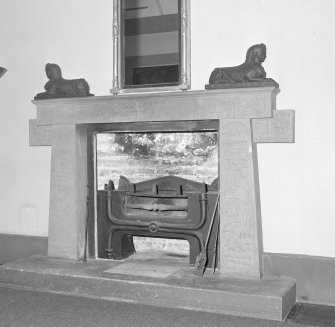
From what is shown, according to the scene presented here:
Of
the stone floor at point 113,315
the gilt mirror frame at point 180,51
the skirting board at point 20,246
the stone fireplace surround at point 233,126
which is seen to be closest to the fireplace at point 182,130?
the stone fireplace surround at point 233,126

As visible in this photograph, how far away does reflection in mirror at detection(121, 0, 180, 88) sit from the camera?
3.39 metres

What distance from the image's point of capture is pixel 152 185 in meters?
3.48

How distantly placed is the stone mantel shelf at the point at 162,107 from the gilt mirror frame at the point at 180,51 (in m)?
0.11

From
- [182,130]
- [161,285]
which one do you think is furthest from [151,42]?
[161,285]

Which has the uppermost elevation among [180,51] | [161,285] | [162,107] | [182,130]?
[180,51]

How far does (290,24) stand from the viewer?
10.2ft

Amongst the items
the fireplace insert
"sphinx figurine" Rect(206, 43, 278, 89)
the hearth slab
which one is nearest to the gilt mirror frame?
"sphinx figurine" Rect(206, 43, 278, 89)

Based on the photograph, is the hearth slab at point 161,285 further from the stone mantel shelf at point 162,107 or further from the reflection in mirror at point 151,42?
the reflection in mirror at point 151,42

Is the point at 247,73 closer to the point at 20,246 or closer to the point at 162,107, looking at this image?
the point at 162,107

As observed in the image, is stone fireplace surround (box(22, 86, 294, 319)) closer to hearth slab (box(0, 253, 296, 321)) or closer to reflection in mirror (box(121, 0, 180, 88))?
hearth slab (box(0, 253, 296, 321))

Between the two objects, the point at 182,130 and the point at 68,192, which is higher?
the point at 182,130

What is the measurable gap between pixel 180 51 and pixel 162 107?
0.40 m

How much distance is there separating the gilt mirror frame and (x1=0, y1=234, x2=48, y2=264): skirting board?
1313mm

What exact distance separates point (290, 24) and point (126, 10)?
117 centimetres
